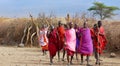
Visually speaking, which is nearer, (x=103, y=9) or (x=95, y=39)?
(x=95, y=39)

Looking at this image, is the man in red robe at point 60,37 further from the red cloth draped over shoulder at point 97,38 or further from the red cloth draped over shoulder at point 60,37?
the red cloth draped over shoulder at point 97,38

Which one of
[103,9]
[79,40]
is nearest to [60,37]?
[79,40]

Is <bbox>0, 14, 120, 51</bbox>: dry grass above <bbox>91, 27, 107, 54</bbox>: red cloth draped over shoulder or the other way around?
the other way around

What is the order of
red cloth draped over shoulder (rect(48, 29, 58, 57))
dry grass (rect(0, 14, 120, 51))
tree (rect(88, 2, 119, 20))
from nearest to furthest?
1. red cloth draped over shoulder (rect(48, 29, 58, 57))
2. dry grass (rect(0, 14, 120, 51))
3. tree (rect(88, 2, 119, 20))

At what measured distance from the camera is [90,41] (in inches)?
695

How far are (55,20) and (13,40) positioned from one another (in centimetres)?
592

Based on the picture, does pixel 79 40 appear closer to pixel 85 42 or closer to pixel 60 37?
pixel 85 42

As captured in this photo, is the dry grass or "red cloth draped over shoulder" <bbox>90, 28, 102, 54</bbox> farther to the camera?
the dry grass

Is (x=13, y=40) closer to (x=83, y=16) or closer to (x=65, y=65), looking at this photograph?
(x=83, y=16)

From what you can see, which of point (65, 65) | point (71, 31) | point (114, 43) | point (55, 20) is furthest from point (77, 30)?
point (55, 20)

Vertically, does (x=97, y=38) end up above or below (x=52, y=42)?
above

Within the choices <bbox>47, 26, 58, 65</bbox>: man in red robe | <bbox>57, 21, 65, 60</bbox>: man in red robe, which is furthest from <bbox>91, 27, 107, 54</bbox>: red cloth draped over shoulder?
<bbox>47, 26, 58, 65</bbox>: man in red robe

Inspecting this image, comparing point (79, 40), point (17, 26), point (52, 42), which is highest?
point (79, 40)

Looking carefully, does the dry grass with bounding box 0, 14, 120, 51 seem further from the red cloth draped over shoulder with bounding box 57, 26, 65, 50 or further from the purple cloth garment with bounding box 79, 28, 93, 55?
the purple cloth garment with bounding box 79, 28, 93, 55
